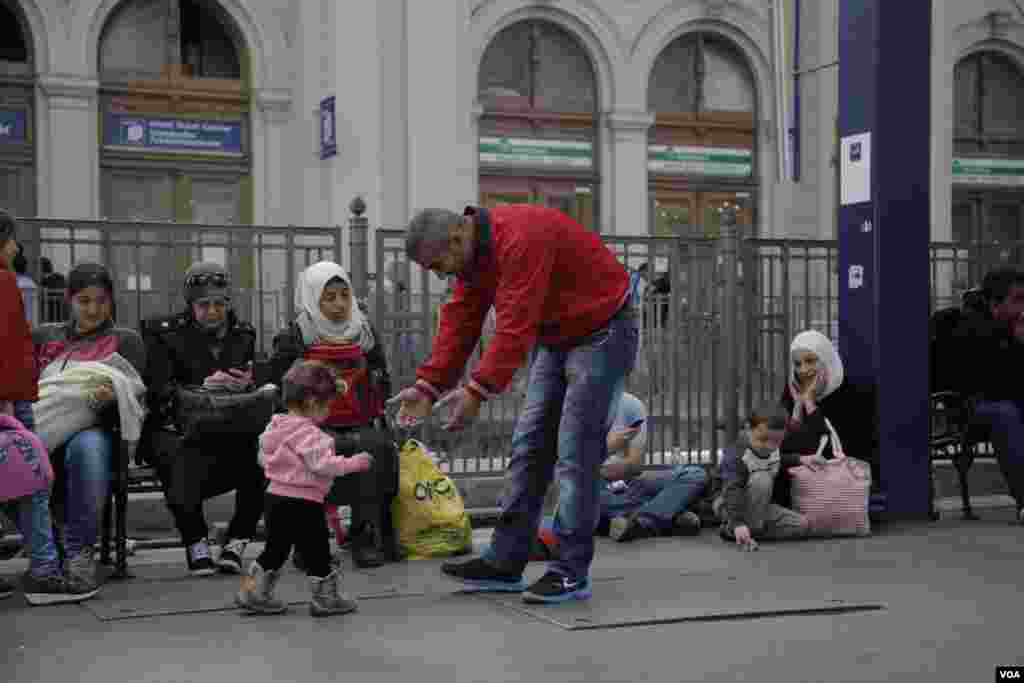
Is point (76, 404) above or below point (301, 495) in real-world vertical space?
above

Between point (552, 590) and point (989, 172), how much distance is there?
2027 cm

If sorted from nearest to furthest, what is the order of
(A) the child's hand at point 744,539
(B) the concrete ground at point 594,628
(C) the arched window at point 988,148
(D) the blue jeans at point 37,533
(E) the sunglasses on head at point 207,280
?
(B) the concrete ground at point 594,628 < (D) the blue jeans at point 37,533 < (E) the sunglasses on head at point 207,280 < (A) the child's hand at point 744,539 < (C) the arched window at point 988,148

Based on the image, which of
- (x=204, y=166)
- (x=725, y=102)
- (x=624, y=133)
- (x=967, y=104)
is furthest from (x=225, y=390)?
(x=967, y=104)

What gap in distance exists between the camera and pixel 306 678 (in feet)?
15.8

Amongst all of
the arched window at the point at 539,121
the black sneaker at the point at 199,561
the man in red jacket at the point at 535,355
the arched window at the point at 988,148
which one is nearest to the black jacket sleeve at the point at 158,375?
the black sneaker at the point at 199,561

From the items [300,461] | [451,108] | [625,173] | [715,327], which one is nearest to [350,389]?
[300,461]

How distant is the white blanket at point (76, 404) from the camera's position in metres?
6.78

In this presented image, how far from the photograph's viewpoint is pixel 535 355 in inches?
257

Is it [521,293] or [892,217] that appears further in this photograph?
[892,217]

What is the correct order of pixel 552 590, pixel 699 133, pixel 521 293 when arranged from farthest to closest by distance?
pixel 699 133 < pixel 552 590 < pixel 521 293

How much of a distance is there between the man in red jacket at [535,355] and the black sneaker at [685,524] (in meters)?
2.12

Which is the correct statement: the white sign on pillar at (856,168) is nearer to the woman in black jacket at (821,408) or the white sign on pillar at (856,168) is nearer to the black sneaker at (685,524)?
the woman in black jacket at (821,408)

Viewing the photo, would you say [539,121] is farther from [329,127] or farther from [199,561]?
[199,561]

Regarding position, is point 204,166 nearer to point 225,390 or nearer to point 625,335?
point 225,390
